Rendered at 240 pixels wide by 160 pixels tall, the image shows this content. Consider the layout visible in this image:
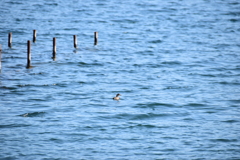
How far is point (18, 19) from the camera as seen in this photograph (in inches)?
2511

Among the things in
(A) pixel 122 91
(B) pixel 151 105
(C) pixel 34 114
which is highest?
(A) pixel 122 91

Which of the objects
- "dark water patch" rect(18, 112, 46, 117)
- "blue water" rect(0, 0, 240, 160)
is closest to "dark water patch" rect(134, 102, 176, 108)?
"blue water" rect(0, 0, 240, 160)

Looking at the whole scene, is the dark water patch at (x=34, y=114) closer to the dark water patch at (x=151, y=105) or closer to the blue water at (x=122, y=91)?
the blue water at (x=122, y=91)

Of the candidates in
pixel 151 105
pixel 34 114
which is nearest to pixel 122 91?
pixel 151 105

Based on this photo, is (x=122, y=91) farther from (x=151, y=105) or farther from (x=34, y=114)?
(x=34, y=114)

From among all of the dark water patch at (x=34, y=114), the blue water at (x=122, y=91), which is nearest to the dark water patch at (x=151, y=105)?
the blue water at (x=122, y=91)

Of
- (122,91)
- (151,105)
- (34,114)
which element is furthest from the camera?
(122,91)

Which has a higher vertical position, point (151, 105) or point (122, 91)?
point (122, 91)

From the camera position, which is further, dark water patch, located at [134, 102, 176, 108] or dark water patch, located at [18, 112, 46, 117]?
dark water patch, located at [134, 102, 176, 108]

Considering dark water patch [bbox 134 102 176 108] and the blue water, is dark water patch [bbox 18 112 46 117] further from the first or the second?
dark water patch [bbox 134 102 176 108]

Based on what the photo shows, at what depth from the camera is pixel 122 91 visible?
105ft

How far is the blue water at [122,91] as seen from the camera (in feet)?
73.2

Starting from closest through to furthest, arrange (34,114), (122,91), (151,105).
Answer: (34,114) < (151,105) < (122,91)

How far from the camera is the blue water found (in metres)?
22.3
